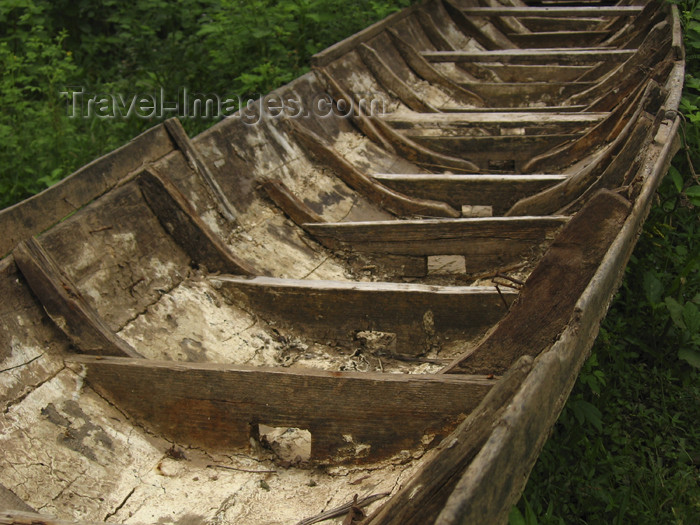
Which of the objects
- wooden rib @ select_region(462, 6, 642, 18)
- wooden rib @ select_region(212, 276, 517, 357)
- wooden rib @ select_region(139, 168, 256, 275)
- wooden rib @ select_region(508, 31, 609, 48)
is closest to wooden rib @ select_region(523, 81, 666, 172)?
wooden rib @ select_region(212, 276, 517, 357)

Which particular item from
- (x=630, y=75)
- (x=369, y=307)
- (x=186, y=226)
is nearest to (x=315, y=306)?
(x=369, y=307)

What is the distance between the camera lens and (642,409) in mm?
3430

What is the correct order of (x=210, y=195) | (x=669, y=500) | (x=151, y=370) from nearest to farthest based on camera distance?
(x=151, y=370) < (x=669, y=500) < (x=210, y=195)

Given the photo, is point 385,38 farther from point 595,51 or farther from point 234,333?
point 234,333

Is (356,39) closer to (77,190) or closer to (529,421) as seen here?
(77,190)

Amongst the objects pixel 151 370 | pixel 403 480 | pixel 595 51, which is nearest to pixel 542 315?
pixel 403 480

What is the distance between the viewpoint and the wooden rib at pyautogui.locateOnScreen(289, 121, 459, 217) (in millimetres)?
4262

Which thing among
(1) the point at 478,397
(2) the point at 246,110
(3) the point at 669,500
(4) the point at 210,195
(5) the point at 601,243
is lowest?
(3) the point at 669,500

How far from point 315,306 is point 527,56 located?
417 cm

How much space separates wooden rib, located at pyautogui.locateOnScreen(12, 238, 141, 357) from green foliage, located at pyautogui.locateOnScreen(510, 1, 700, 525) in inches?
62.8

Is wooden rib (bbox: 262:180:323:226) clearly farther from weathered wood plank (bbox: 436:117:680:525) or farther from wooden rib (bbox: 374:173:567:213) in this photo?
weathered wood plank (bbox: 436:117:680:525)

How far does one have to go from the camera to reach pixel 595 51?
251 inches

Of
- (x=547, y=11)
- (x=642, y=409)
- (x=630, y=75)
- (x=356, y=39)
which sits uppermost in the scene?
(x=356, y=39)

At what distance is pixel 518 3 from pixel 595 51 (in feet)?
9.44
